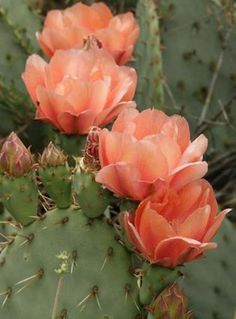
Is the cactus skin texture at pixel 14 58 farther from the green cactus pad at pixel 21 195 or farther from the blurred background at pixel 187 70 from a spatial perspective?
the green cactus pad at pixel 21 195

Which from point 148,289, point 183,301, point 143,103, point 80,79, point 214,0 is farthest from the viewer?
point 214,0

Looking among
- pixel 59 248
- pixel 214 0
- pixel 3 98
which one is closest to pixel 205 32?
pixel 214 0

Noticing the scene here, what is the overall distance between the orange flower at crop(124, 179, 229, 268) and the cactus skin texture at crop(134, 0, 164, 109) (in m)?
0.92

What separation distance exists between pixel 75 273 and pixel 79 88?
0.37 meters

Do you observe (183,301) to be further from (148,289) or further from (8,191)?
(8,191)

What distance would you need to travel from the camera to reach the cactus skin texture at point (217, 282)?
1.94 meters

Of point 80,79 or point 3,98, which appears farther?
point 3,98

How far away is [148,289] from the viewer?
143cm

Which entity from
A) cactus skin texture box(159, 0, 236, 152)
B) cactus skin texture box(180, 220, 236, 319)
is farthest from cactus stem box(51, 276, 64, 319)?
cactus skin texture box(159, 0, 236, 152)

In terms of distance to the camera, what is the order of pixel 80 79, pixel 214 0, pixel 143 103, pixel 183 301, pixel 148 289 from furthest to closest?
1. pixel 214 0
2. pixel 143 103
3. pixel 80 79
4. pixel 148 289
5. pixel 183 301

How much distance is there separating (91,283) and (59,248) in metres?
0.07

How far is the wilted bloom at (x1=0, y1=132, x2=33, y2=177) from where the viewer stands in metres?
1.45

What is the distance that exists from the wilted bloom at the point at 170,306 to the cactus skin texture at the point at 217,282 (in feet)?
2.07

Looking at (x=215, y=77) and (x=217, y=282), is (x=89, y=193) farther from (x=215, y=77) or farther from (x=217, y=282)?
(x=215, y=77)
